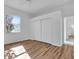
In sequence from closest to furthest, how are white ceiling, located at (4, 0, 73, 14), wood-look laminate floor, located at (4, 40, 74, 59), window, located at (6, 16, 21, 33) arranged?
1. wood-look laminate floor, located at (4, 40, 74, 59)
2. white ceiling, located at (4, 0, 73, 14)
3. window, located at (6, 16, 21, 33)

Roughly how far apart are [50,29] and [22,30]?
93.8 inches

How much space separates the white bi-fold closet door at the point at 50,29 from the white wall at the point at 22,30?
0.98 meters

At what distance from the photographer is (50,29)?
14.5ft

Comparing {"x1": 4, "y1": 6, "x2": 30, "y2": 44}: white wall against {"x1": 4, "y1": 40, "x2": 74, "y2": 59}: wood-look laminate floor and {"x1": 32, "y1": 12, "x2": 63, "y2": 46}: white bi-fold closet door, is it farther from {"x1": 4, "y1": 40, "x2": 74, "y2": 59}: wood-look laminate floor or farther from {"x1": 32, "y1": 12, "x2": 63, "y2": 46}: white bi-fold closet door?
{"x1": 4, "y1": 40, "x2": 74, "y2": 59}: wood-look laminate floor

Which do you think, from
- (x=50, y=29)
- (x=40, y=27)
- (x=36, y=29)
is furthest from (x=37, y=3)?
(x=36, y=29)

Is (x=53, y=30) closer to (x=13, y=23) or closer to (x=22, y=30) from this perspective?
(x=22, y=30)

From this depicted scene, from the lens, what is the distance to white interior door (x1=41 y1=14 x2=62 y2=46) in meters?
4.02

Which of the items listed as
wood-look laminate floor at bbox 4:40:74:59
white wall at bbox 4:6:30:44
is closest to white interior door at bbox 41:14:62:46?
wood-look laminate floor at bbox 4:40:74:59

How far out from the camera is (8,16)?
4.85 m

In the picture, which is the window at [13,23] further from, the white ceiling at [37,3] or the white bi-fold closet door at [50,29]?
the white bi-fold closet door at [50,29]

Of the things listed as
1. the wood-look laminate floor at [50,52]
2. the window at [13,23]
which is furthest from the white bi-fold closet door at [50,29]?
the window at [13,23]
